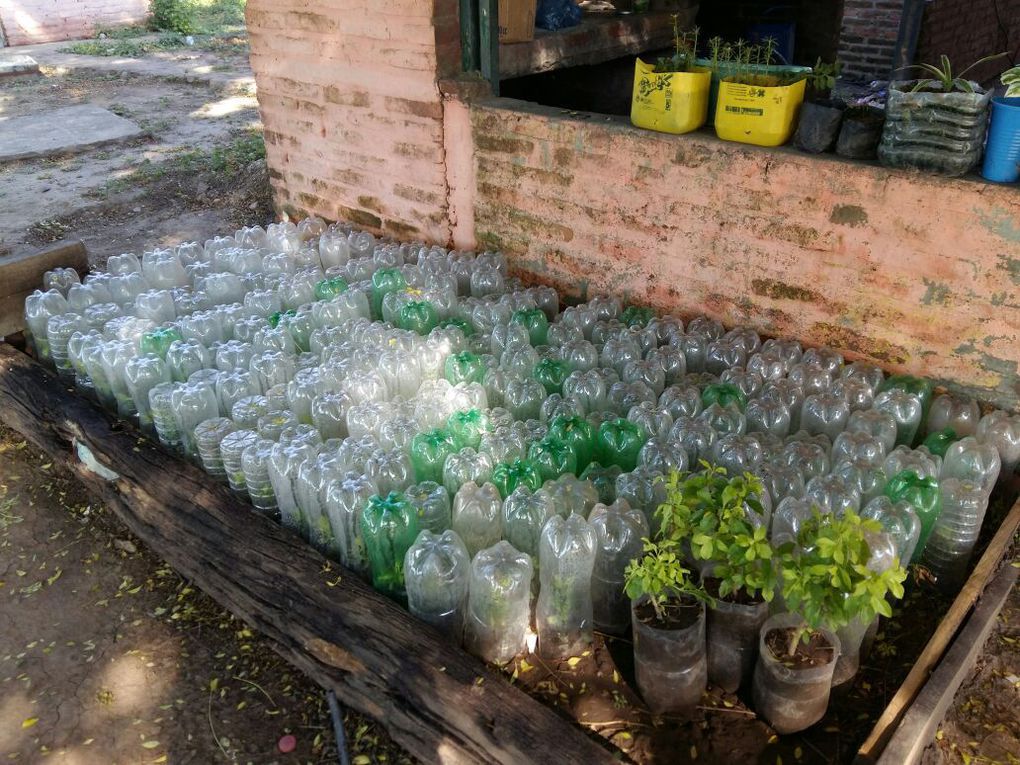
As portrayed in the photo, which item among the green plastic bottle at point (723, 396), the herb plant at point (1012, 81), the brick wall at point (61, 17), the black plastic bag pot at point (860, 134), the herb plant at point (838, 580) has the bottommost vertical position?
the green plastic bottle at point (723, 396)

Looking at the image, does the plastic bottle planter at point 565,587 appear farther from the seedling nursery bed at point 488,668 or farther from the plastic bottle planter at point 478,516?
the plastic bottle planter at point 478,516

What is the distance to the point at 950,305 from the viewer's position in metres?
3.48

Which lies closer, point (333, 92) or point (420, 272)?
point (420, 272)

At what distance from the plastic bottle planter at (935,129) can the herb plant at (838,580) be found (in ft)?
6.07

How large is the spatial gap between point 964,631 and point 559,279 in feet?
9.62

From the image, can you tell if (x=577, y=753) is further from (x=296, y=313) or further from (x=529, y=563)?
(x=296, y=313)

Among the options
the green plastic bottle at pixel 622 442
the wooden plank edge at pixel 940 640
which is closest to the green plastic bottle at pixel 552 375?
the green plastic bottle at pixel 622 442

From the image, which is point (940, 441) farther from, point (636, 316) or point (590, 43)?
point (590, 43)

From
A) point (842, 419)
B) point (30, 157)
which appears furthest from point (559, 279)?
point (30, 157)

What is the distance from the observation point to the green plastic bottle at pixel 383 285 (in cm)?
466

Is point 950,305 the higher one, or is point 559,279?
point 950,305

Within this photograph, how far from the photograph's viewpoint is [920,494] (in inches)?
111

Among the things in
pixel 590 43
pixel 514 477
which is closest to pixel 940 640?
pixel 514 477

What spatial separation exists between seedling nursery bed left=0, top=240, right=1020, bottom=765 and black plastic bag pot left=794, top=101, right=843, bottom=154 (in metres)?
1.67
